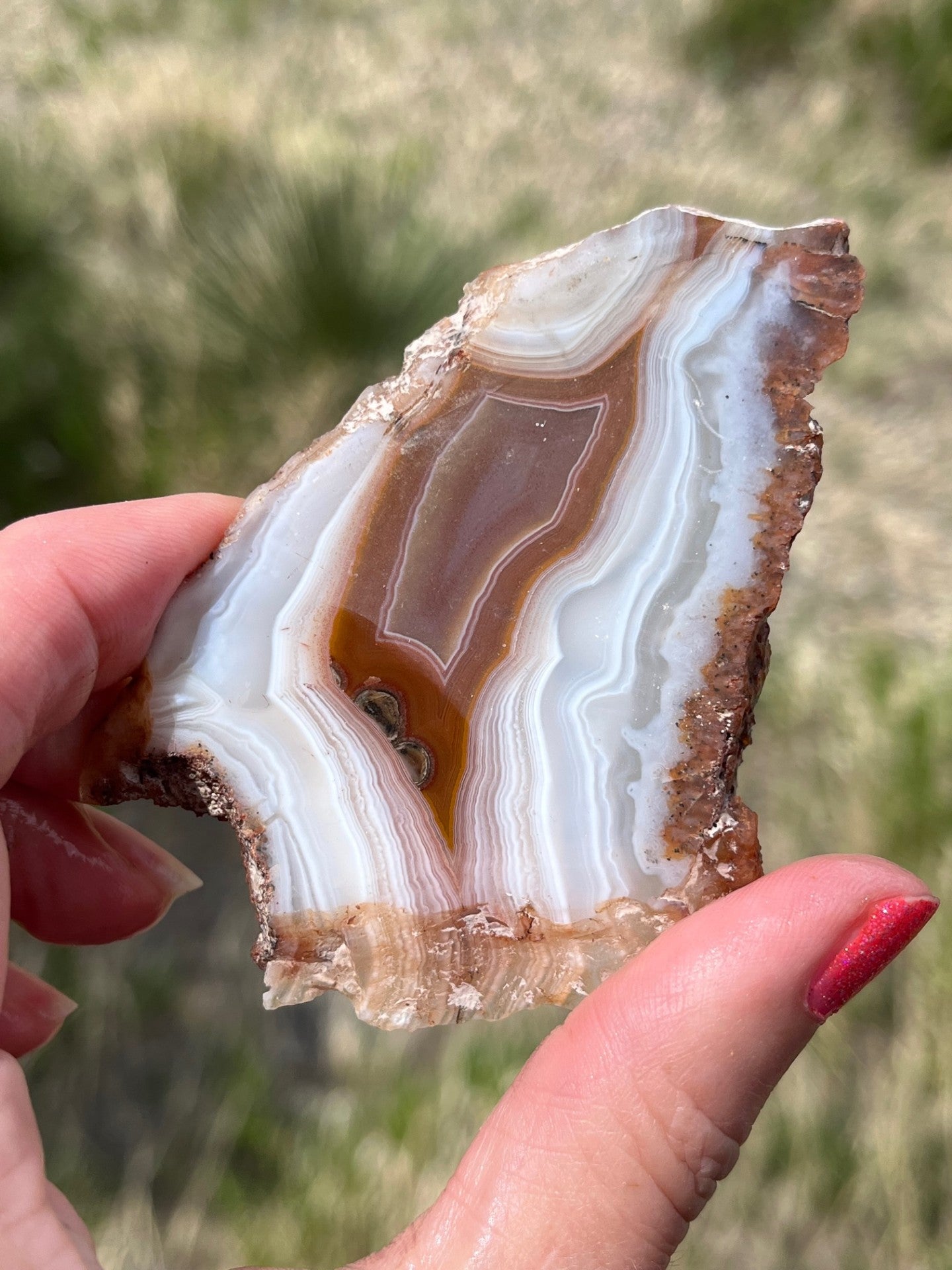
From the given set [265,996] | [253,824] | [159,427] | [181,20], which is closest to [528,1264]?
[265,996]


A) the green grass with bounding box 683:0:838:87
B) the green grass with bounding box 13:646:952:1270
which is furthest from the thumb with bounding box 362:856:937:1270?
the green grass with bounding box 683:0:838:87

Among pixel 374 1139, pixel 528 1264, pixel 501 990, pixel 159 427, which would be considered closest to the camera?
pixel 528 1264

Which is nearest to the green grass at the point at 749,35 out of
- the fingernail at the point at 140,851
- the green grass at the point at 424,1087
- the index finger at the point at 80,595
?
the green grass at the point at 424,1087

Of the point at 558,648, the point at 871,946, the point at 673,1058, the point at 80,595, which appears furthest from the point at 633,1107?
the point at 80,595

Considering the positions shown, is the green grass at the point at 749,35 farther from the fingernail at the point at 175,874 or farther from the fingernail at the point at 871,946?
the fingernail at the point at 175,874

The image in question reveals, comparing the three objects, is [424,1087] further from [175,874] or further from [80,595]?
[80,595]

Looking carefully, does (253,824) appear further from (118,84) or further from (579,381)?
(118,84)

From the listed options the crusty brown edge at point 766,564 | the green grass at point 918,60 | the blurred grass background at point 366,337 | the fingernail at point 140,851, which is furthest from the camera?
the green grass at point 918,60
